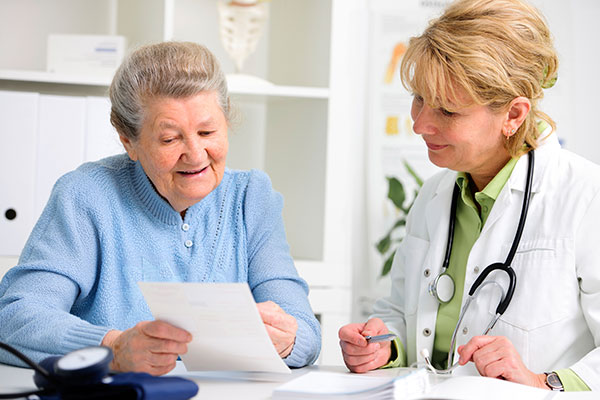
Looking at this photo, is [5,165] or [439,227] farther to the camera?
[5,165]

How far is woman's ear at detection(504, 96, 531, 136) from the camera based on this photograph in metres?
1.47

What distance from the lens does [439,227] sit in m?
1.58

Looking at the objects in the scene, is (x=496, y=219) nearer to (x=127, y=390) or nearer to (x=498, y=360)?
(x=498, y=360)

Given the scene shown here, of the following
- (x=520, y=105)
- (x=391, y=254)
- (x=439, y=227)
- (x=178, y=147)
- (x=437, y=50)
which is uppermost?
(x=437, y=50)

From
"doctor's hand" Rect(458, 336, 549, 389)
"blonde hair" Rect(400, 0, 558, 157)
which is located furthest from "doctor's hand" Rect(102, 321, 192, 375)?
"blonde hair" Rect(400, 0, 558, 157)

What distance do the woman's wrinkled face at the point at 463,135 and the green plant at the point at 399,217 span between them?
1103mm

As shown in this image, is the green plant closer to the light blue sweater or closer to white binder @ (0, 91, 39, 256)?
the light blue sweater

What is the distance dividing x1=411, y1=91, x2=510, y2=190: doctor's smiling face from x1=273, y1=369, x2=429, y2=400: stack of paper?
561 mm

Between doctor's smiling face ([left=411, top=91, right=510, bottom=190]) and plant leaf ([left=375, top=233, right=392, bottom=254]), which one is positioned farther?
plant leaf ([left=375, top=233, right=392, bottom=254])

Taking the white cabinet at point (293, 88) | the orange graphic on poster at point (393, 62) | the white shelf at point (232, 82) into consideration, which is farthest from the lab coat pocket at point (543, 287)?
the orange graphic on poster at point (393, 62)

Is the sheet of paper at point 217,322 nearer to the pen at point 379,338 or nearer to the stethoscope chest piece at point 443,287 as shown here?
the pen at point 379,338

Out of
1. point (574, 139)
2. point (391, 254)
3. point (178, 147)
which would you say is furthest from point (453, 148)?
point (574, 139)

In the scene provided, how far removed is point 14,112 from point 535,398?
66.7 inches

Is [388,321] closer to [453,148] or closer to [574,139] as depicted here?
[453,148]
